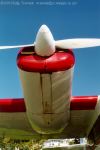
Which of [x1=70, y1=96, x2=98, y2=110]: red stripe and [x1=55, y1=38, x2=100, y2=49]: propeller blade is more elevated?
[x1=55, y1=38, x2=100, y2=49]: propeller blade

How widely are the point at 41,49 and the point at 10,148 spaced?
37.1ft

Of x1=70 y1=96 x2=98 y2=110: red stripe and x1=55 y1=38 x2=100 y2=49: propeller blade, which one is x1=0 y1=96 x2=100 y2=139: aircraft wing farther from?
x1=55 y1=38 x2=100 y2=49: propeller blade

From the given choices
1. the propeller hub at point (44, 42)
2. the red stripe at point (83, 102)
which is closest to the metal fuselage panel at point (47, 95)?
the red stripe at point (83, 102)

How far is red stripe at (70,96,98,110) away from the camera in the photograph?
1041cm

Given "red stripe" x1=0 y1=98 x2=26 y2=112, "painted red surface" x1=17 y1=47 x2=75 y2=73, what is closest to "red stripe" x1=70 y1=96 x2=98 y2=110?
"red stripe" x1=0 y1=98 x2=26 y2=112

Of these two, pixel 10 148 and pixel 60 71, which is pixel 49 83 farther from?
pixel 10 148

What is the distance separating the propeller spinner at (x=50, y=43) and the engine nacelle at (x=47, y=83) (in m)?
0.15

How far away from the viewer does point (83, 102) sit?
10617 mm

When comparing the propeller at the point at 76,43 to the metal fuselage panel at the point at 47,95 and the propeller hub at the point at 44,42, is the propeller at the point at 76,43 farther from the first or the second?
the metal fuselage panel at the point at 47,95

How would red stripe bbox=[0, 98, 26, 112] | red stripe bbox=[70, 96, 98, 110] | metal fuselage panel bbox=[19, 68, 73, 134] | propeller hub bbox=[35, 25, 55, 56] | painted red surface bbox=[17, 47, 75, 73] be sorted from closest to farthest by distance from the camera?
propeller hub bbox=[35, 25, 55, 56] < painted red surface bbox=[17, 47, 75, 73] < metal fuselage panel bbox=[19, 68, 73, 134] < red stripe bbox=[70, 96, 98, 110] < red stripe bbox=[0, 98, 26, 112]

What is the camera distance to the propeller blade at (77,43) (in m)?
8.03

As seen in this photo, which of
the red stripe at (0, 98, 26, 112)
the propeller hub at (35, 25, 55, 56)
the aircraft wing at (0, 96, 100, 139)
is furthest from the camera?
the red stripe at (0, 98, 26, 112)

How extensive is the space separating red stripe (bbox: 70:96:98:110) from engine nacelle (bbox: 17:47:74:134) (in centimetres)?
71

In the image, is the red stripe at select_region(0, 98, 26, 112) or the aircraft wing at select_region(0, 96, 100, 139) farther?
the red stripe at select_region(0, 98, 26, 112)
